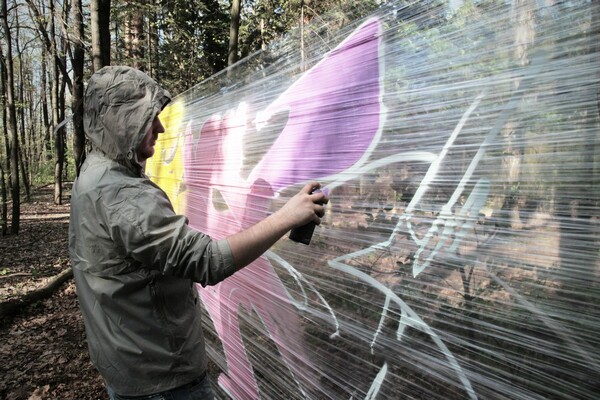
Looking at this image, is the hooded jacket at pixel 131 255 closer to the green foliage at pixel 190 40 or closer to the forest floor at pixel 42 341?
the forest floor at pixel 42 341

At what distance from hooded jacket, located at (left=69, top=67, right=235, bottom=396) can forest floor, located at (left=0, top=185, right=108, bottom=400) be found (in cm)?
215

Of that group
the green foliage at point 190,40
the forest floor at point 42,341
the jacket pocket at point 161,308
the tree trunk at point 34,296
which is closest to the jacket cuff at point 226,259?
the jacket pocket at point 161,308

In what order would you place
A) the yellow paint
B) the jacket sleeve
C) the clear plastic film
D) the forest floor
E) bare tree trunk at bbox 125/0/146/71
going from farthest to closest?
bare tree trunk at bbox 125/0/146/71
the yellow paint
the forest floor
the jacket sleeve
the clear plastic film

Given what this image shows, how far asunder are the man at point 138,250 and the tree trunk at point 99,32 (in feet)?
15.1

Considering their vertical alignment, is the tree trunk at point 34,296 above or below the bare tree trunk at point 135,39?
below

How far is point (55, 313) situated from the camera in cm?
446

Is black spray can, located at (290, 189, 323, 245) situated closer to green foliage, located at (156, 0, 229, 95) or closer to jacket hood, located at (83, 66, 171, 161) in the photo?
jacket hood, located at (83, 66, 171, 161)

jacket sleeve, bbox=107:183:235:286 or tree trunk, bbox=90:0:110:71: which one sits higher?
tree trunk, bbox=90:0:110:71

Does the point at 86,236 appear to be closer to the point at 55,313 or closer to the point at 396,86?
the point at 396,86

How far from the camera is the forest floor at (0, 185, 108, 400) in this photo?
304cm

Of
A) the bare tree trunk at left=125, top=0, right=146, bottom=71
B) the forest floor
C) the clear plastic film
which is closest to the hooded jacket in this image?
the clear plastic film

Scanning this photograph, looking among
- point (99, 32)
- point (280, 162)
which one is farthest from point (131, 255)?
point (99, 32)

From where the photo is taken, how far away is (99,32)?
5156 mm

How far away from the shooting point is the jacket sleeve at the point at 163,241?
107 centimetres
